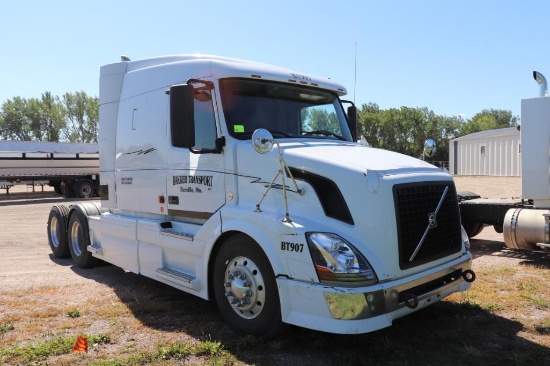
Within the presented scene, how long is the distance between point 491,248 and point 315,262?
22.6 feet

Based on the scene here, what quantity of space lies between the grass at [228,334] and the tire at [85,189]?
20736 millimetres

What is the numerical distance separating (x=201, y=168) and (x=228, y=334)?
1.74 m

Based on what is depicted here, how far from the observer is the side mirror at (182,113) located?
4348mm

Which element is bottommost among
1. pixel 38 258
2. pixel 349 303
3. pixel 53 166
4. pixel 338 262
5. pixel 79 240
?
pixel 38 258

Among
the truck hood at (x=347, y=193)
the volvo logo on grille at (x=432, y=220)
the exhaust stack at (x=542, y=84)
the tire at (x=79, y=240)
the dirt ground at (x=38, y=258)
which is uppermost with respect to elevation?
the exhaust stack at (x=542, y=84)

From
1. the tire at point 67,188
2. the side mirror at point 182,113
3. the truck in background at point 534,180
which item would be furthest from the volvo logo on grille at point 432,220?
the tire at point 67,188

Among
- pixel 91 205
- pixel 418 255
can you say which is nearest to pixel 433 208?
pixel 418 255

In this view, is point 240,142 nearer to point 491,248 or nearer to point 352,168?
point 352,168

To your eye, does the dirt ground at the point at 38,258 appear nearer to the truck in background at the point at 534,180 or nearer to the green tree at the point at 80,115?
the truck in background at the point at 534,180

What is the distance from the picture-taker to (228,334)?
14.7 feet

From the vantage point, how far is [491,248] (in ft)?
30.3

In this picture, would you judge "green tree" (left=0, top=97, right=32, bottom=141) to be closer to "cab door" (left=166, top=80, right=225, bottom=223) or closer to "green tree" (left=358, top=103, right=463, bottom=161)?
"green tree" (left=358, top=103, right=463, bottom=161)

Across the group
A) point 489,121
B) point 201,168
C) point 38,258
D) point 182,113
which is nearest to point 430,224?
point 201,168

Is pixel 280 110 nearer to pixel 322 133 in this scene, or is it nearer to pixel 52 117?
pixel 322 133
